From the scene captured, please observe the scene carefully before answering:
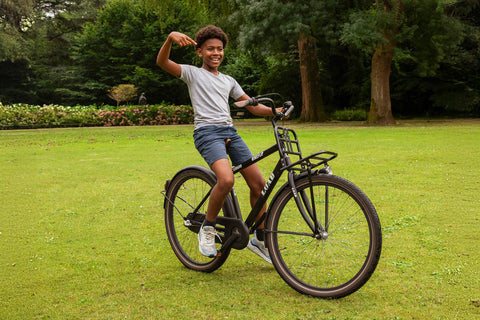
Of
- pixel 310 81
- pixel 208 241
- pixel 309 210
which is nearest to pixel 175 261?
pixel 208 241

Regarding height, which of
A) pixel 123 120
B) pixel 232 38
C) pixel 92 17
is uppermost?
pixel 92 17

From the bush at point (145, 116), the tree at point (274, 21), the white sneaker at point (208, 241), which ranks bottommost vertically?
the bush at point (145, 116)

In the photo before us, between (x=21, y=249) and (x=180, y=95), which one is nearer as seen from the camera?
(x=21, y=249)

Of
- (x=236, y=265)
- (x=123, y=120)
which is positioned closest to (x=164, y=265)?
(x=236, y=265)

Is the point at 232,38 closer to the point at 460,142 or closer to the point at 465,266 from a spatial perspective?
the point at 460,142

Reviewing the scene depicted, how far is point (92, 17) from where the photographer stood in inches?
2098

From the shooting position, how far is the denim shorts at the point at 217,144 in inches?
147

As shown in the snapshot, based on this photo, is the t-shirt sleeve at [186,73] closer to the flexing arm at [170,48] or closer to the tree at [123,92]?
the flexing arm at [170,48]

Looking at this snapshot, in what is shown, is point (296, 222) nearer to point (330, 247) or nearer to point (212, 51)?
point (330, 247)

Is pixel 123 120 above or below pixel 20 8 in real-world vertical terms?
below

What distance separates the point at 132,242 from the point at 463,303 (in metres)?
3.09

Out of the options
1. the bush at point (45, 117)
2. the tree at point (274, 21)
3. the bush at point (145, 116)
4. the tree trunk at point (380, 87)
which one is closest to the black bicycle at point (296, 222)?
the tree at point (274, 21)

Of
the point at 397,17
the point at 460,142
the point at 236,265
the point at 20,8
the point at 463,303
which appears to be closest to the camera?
the point at 463,303

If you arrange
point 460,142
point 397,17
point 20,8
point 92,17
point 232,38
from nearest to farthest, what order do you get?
1. point 460,142
2. point 397,17
3. point 232,38
4. point 20,8
5. point 92,17
